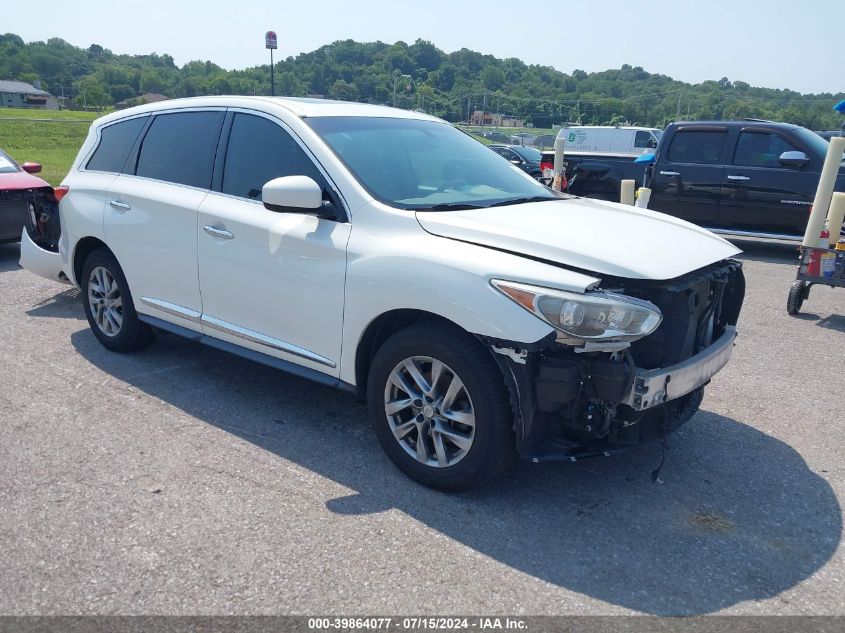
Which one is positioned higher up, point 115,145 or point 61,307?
point 115,145

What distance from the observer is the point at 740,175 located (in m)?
10.7

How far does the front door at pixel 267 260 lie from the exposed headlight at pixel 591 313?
1123 mm

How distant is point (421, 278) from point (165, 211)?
2.21 metres

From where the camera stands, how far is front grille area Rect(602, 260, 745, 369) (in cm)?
323

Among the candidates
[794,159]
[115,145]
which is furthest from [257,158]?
A: [794,159]

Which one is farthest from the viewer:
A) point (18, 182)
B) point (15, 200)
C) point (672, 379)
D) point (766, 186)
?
point (766, 186)

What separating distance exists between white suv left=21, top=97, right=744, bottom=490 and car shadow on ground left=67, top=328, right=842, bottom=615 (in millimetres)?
278

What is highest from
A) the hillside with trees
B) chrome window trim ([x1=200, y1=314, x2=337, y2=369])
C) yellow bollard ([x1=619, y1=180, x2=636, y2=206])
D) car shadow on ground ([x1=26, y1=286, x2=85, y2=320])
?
the hillside with trees

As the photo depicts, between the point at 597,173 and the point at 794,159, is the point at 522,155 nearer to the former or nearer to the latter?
the point at 597,173

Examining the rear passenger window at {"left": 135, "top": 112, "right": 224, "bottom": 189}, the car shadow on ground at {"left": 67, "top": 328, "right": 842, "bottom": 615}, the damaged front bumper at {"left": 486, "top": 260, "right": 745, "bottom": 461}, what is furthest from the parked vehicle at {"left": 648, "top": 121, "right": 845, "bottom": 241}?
the rear passenger window at {"left": 135, "top": 112, "right": 224, "bottom": 189}

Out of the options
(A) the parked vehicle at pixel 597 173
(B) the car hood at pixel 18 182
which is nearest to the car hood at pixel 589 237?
(B) the car hood at pixel 18 182

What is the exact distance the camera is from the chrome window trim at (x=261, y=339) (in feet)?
12.8

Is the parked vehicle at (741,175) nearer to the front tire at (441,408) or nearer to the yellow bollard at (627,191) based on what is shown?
the yellow bollard at (627,191)

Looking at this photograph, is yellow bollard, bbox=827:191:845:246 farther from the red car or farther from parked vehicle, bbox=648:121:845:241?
the red car
